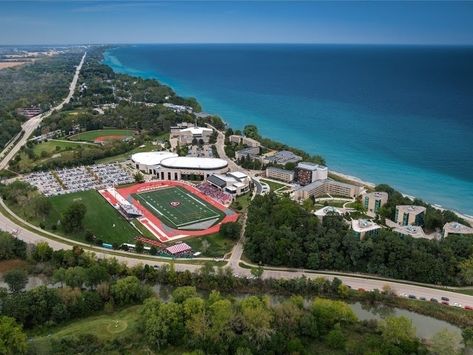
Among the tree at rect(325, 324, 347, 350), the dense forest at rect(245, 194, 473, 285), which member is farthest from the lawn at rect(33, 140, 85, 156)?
the tree at rect(325, 324, 347, 350)

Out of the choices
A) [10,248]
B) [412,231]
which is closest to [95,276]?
[10,248]

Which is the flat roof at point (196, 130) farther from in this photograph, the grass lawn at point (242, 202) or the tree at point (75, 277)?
the tree at point (75, 277)

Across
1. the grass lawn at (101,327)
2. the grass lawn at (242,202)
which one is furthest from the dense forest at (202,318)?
the grass lawn at (242,202)

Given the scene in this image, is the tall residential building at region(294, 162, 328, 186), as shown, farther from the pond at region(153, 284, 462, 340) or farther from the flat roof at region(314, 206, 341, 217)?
the pond at region(153, 284, 462, 340)

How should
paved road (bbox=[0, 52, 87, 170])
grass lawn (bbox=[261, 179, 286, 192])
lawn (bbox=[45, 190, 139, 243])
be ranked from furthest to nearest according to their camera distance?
paved road (bbox=[0, 52, 87, 170]) < grass lawn (bbox=[261, 179, 286, 192]) < lawn (bbox=[45, 190, 139, 243])

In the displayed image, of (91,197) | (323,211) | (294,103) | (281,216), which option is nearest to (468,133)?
(294,103)

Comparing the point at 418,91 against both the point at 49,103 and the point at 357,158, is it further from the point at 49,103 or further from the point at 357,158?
the point at 49,103
